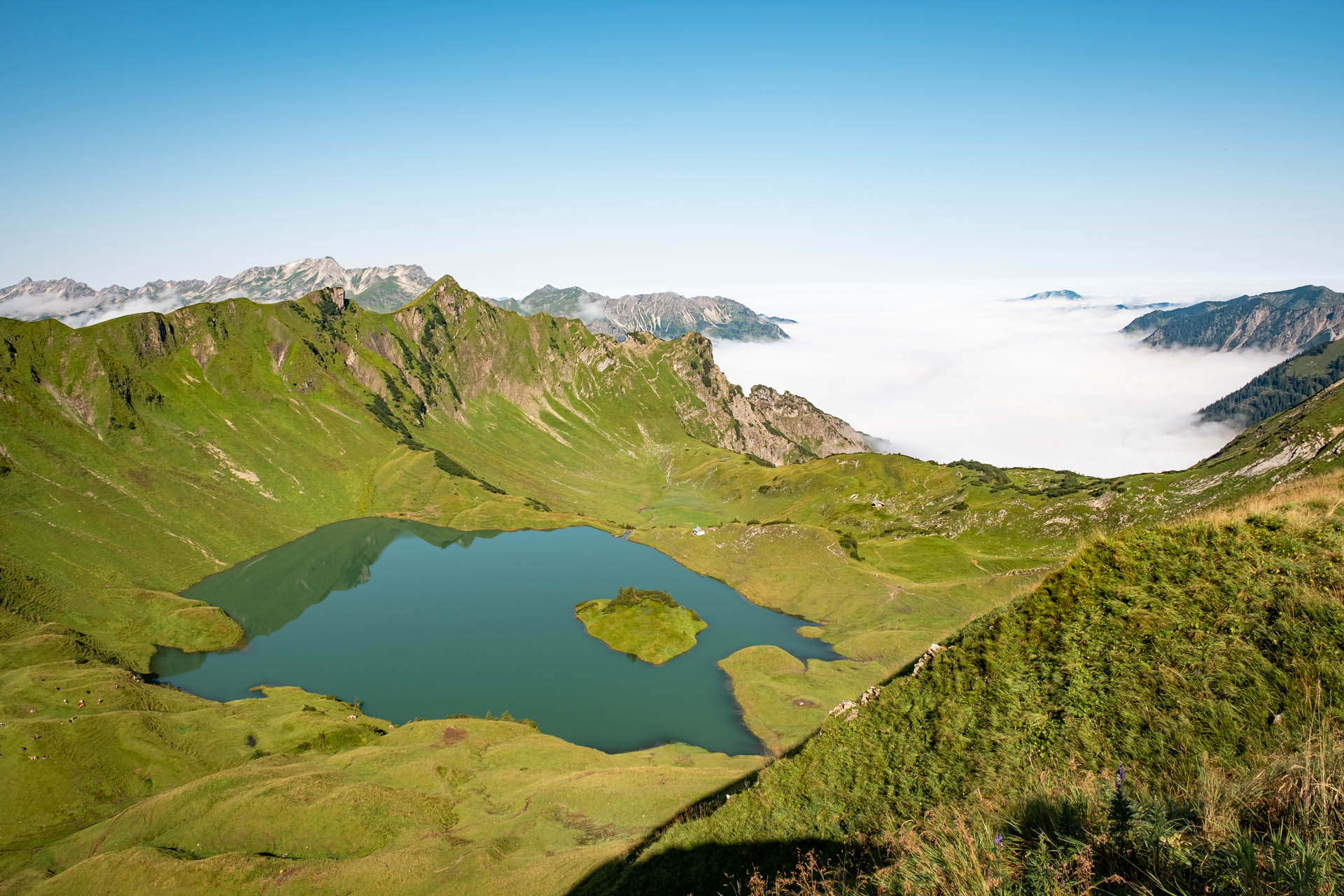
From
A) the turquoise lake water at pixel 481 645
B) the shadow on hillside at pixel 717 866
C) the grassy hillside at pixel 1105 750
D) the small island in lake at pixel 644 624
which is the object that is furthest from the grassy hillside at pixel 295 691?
the small island in lake at pixel 644 624

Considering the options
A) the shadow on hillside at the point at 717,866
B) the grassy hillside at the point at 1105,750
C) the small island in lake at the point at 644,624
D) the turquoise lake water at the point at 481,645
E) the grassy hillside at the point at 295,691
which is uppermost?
the grassy hillside at the point at 1105,750

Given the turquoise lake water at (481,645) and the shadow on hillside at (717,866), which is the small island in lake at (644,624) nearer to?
the turquoise lake water at (481,645)

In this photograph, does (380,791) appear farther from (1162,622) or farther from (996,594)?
(996,594)

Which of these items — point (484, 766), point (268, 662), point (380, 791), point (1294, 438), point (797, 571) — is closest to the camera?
point (380, 791)

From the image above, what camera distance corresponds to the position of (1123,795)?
1096cm

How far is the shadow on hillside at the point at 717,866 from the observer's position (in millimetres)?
20673

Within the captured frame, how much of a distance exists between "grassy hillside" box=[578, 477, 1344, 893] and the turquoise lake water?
2976 inches

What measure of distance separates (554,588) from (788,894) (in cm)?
16422

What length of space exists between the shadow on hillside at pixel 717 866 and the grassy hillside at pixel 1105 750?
4.2 inches

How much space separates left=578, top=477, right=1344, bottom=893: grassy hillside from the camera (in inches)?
395

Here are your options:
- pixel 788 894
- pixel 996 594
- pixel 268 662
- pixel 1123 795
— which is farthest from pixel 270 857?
pixel 996 594

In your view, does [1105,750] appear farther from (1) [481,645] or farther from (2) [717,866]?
(1) [481,645]

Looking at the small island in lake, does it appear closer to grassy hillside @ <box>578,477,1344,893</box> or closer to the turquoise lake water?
the turquoise lake water

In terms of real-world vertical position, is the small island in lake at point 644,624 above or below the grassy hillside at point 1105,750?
below
